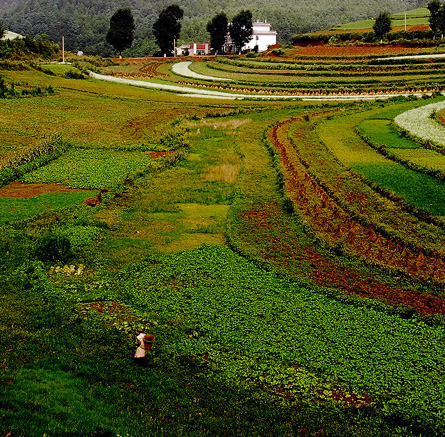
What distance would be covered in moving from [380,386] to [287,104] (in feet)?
118

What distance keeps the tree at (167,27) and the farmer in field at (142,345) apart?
292 feet

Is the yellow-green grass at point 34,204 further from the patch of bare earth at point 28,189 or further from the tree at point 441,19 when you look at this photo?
the tree at point 441,19

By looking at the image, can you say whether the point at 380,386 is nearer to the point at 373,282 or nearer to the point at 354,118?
the point at 373,282

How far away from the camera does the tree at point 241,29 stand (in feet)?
304

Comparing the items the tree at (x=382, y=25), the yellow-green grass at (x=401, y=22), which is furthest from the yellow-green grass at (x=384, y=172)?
the yellow-green grass at (x=401, y=22)

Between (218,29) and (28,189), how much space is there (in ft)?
258

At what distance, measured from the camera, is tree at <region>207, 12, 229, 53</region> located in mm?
92438

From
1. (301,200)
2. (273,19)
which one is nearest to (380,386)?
(301,200)

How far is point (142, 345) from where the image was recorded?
10.1 metres

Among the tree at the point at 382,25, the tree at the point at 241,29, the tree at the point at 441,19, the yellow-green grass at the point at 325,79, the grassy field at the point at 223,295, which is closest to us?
the grassy field at the point at 223,295

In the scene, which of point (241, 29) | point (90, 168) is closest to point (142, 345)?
point (90, 168)

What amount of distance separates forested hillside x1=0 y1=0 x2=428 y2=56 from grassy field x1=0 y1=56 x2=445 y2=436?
97237 millimetres

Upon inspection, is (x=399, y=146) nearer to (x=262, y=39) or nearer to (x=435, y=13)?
(x=435, y=13)

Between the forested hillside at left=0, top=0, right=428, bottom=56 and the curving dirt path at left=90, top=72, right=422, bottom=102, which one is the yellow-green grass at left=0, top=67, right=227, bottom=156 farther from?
the forested hillside at left=0, top=0, right=428, bottom=56
